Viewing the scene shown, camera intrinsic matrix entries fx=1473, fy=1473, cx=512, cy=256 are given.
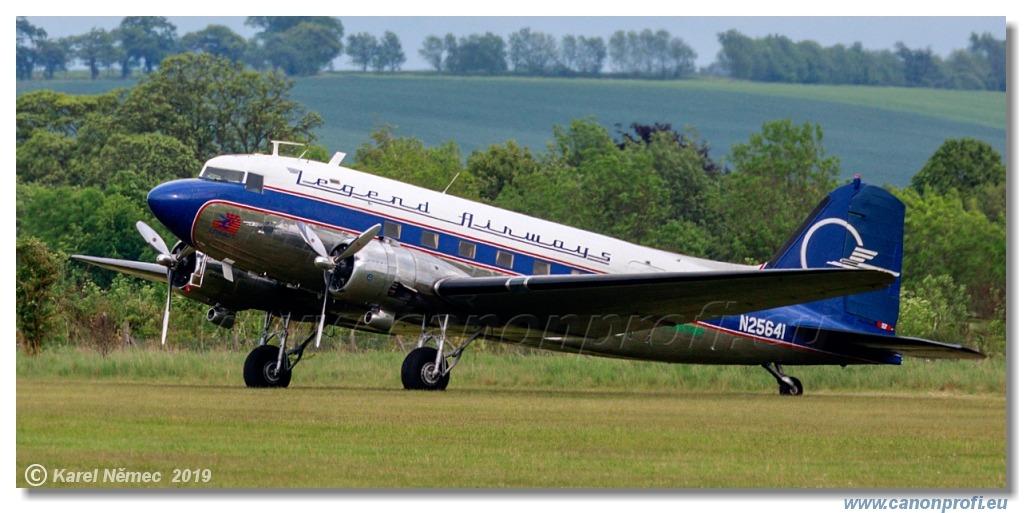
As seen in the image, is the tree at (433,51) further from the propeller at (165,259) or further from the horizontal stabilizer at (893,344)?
the horizontal stabilizer at (893,344)

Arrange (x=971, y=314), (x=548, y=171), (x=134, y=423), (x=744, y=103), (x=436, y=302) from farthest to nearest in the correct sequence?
(x=744, y=103)
(x=548, y=171)
(x=971, y=314)
(x=436, y=302)
(x=134, y=423)

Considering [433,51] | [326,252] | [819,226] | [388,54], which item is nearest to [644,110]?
[433,51]

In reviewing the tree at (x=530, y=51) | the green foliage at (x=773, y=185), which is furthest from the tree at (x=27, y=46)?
the green foliage at (x=773, y=185)

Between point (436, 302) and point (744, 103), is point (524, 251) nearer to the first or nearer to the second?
point (436, 302)

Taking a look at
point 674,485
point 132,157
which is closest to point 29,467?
point 674,485

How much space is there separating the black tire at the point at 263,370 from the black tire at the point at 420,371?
2390 mm

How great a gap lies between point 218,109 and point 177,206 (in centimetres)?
4153

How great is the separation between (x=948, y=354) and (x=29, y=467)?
14786 millimetres

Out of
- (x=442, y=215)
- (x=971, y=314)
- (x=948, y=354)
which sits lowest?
(x=971, y=314)

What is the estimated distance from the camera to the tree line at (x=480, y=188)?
35438 millimetres

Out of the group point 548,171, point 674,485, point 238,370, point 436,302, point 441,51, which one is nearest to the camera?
point 674,485

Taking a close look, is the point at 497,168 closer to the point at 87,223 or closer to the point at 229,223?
the point at 87,223

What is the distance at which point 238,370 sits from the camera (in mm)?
26156

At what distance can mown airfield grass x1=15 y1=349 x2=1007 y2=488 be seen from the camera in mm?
13159
